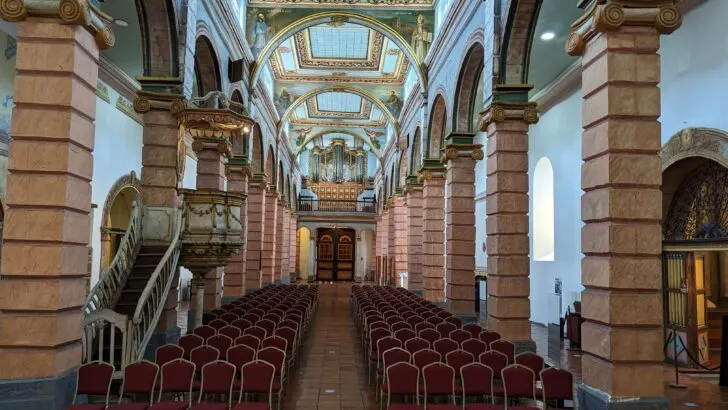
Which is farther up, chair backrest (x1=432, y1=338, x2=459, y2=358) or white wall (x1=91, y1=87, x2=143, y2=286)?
white wall (x1=91, y1=87, x2=143, y2=286)

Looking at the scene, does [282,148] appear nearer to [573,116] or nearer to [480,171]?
[480,171]

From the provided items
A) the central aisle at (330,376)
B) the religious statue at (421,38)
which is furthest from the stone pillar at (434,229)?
the religious statue at (421,38)

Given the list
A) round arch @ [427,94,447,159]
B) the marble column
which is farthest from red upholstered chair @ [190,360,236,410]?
the marble column

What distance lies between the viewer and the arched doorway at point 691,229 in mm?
9953

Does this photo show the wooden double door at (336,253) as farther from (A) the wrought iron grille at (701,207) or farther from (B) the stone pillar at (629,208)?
(B) the stone pillar at (629,208)

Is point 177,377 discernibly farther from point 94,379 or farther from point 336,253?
point 336,253

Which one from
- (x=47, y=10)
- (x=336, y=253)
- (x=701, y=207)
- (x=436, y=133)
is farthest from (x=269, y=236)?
(x=47, y=10)

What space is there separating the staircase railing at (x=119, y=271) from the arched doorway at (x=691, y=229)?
9.82 metres

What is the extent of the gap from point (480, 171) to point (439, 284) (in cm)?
682

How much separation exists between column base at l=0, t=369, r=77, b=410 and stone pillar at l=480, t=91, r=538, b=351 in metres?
7.35

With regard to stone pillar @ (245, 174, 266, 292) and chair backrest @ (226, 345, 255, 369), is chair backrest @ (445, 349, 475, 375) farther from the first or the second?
stone pillar @ (245, 174, 266, 292)

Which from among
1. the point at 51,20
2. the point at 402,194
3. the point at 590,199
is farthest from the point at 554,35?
the point at 402,194

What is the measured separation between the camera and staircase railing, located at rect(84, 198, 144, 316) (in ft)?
28.9

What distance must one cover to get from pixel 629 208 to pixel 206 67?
1213 cm
